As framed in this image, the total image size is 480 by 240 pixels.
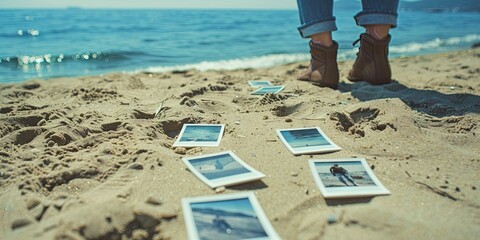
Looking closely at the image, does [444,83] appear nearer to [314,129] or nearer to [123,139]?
[314,129]

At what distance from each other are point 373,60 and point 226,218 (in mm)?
2199

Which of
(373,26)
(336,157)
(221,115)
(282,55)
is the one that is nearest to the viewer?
(336,157)

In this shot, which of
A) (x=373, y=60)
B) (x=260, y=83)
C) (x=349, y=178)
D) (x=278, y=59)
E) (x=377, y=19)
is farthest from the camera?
(x=278, y=59)

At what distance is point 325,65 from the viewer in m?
2.84

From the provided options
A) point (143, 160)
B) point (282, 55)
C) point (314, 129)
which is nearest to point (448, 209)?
point (314, 129)

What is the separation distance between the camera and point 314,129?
6.30 feet

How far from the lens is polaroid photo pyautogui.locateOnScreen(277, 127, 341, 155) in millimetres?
1698

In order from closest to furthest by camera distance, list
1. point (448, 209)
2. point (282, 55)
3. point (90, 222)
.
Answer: point (90, 222) < point (448, 209) < point (282, 55)

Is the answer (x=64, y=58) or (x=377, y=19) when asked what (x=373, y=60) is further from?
(x=64, y=58)

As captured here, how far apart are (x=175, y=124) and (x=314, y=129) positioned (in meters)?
0.77

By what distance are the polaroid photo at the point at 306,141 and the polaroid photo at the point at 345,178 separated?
0.14m

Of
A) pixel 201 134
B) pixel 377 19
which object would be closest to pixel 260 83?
pixel 377 19

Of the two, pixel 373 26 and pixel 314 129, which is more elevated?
pixel 373 26

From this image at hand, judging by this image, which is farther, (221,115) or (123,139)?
(221,115)
